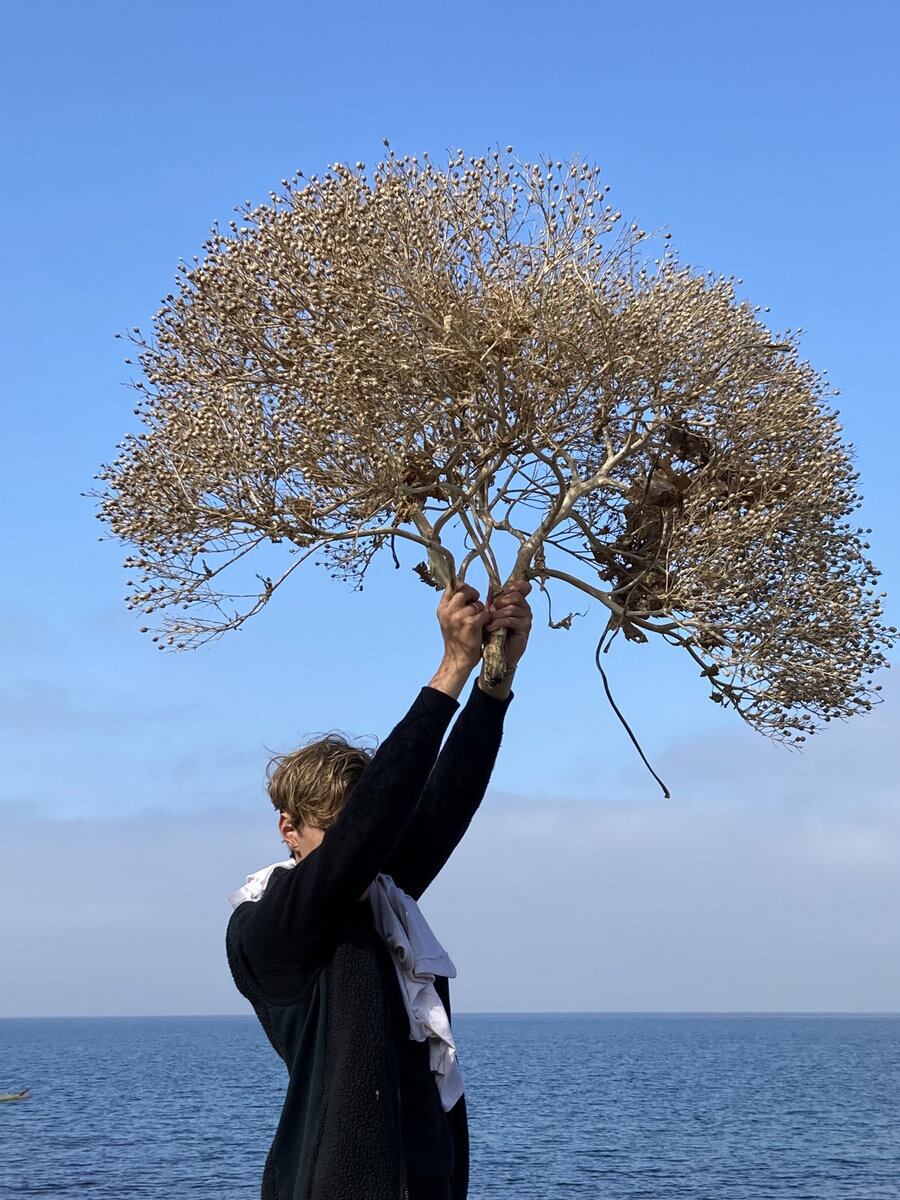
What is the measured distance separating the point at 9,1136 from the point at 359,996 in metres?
61.5

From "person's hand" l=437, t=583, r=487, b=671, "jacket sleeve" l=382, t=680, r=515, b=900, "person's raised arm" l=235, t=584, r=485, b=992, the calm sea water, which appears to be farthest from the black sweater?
the calm sea water

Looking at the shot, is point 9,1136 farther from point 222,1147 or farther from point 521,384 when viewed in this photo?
point 521,384

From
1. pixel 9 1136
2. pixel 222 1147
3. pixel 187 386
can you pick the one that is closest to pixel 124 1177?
pixel 222 1147

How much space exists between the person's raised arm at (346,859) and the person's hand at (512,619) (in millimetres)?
1056

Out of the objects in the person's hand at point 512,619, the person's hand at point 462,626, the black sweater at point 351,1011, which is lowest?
the black sweater at point 351,1011

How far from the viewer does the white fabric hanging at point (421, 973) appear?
3.53 metres

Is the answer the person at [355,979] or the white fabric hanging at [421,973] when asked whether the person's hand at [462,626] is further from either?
the white fabric hanging at [421,973]

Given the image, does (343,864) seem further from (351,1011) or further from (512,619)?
(512,619)

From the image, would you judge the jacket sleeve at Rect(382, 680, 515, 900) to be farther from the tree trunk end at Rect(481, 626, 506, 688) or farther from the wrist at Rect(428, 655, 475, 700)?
the wrist at Rect(428, 655, 475, 700)

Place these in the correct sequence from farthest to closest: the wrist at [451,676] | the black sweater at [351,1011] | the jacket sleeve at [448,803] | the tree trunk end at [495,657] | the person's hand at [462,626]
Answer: the tree trunk end at [495,657], the jacket sleeve at [448,803], the person's hand at [462,626], the wrist at [451,676], the black sweater at [351,1011]

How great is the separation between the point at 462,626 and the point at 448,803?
53 centimetres

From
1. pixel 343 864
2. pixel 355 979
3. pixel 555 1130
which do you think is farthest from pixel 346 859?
pixel 555 1130

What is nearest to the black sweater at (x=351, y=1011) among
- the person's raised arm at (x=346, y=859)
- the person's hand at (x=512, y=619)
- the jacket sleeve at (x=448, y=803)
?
the person's raised arm at (x=346, y=859)

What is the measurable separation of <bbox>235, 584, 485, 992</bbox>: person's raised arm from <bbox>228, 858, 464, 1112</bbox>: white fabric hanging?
193 mm
